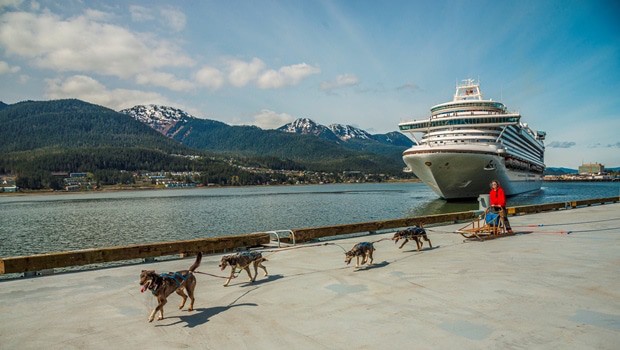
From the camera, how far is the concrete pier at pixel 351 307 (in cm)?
551

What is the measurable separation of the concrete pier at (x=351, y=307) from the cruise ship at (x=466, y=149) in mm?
34630

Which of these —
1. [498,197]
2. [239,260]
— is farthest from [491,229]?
[239,260]

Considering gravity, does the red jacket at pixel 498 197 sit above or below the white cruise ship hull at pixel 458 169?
below

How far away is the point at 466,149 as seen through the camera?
43781 mm

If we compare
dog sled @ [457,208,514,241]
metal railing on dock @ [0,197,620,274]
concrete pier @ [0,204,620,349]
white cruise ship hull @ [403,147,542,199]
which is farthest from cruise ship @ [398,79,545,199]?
concrete pier @ [0,204,620,349]

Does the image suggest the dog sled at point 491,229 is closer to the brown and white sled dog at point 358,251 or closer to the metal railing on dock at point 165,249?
the metal railing on dock at point 165,249

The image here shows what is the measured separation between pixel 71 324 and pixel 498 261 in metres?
9.62

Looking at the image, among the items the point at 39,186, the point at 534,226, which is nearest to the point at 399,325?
the point at 534,226

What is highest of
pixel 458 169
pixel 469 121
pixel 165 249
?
pixel 469 121

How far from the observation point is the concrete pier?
18.1ft

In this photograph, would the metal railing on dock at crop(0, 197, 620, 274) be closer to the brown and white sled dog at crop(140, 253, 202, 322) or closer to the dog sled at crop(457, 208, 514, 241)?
the dog sled at crop(457, 208, 514, 241)

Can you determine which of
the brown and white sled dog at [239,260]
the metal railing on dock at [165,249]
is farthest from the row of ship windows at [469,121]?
the brown and white sled dog at [239,260]

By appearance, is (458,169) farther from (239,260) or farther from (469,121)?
(239,260)

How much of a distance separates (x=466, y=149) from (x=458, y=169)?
2956mm
